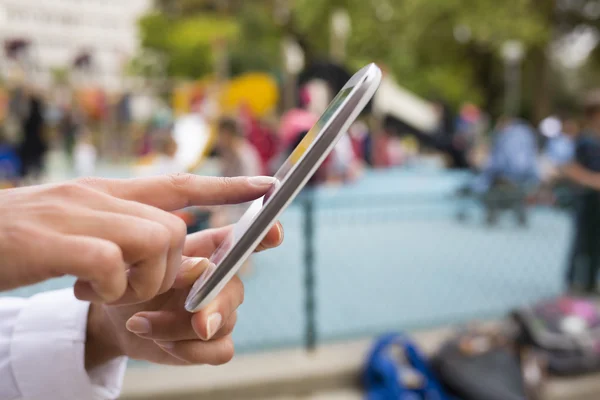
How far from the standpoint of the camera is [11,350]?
2.71 feet

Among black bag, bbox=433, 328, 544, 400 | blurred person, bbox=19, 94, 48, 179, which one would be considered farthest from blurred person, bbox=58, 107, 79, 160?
black bag, bbox=433, 328, 544, 400

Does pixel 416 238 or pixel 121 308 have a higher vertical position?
pixel 121 308

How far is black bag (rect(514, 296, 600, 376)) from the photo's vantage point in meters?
2.82

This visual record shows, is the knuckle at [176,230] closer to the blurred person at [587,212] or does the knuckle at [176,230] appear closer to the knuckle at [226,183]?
the knuckle at [226,183]

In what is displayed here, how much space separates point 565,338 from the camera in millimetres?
2828

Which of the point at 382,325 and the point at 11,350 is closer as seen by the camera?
the point at 11,350

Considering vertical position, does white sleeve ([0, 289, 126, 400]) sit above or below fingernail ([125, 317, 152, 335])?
below

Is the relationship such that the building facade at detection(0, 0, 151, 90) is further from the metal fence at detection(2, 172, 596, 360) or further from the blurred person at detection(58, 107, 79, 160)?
the metal fence at detection(2, 172, 596, 360)

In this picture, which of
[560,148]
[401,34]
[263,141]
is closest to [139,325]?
[263,141]

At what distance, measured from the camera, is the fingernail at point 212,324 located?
2.06ft

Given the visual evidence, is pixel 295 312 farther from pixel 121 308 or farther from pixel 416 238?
pixel 121 308

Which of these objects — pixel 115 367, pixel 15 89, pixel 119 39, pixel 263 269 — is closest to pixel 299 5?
pixel 15 89

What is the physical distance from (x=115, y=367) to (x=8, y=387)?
157 mm

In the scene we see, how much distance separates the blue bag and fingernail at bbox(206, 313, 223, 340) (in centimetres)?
214
